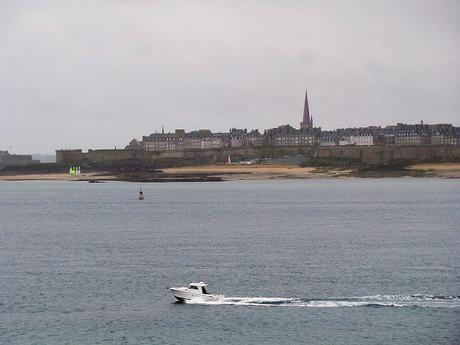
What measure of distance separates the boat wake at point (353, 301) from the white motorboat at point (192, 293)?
0.59ft

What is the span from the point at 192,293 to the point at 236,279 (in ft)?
17.6

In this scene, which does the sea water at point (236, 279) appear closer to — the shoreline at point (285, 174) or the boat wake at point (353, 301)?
the boat wake at point (353, 301)

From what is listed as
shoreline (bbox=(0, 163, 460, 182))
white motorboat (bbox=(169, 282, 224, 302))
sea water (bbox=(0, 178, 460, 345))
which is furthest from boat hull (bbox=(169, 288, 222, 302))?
shoreline (bbox=(0, 163, 460, 182))

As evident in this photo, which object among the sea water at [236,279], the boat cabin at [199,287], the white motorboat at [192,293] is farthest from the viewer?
the boat cabin at [199,287]

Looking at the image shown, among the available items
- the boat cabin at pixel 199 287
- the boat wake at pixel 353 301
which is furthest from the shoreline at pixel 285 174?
the boat wake at pixel 353 301

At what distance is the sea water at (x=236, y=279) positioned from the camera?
128 feet

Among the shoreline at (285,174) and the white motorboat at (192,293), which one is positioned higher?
the shoreline at (285,174)

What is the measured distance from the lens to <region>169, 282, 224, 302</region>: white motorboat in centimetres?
4425

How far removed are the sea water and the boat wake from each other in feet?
0.18

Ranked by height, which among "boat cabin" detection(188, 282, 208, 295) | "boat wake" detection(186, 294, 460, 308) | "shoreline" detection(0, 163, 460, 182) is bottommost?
"boat wake" detection(186, 294, 460, 308)

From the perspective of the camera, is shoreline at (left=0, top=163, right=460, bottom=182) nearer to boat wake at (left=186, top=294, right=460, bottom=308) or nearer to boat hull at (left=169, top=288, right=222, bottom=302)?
boat hull at (left=169, top=288, right=222, bottom=302)

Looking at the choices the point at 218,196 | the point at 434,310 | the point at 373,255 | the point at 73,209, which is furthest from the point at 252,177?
the point at 434,310

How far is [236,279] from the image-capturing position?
1941 inches

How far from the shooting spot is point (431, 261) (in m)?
55.0
